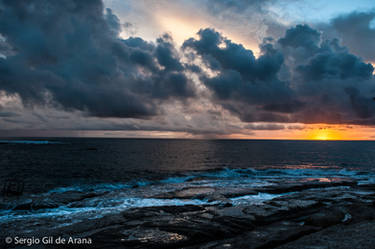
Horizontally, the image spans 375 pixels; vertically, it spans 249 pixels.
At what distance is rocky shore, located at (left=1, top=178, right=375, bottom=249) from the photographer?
11.0 m

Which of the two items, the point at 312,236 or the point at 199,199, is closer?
the point at 312,236

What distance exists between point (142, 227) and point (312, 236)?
374 inches

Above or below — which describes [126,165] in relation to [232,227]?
below

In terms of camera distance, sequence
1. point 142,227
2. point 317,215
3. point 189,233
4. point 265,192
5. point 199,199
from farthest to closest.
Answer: point 265,192
point 199,199
point 317,215
point 142,227
point 189,233

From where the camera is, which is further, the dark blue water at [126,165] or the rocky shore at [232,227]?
the dark blue water at [126,165]

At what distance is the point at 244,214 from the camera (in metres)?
15.2

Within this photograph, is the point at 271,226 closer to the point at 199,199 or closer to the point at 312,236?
the point at 312,236

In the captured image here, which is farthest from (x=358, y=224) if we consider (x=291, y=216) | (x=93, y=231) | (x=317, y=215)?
(x=93, y=231)

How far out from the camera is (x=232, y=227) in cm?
1316

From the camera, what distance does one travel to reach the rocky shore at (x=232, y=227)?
36.1 ft

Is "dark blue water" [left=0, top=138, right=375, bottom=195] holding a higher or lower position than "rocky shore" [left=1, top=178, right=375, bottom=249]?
lower

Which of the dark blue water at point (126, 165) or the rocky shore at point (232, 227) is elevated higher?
the rocky shore at point (232, 227)

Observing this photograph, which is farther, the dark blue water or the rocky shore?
the dark blue water

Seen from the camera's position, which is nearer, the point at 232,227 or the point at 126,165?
the point at 232,227
